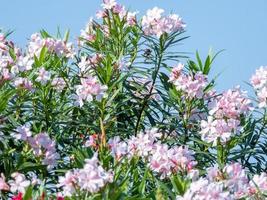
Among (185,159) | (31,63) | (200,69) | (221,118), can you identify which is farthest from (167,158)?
(200,69)

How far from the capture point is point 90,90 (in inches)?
202

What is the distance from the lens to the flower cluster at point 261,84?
19.4ft

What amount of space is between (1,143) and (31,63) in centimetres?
89

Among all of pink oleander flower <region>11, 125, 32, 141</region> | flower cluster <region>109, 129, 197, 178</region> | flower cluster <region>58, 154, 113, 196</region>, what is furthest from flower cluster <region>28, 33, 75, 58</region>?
flower cluster <region>58, 154, 113, 196</region>

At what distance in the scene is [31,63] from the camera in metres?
5.31

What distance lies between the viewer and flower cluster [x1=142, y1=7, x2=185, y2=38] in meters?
6.20

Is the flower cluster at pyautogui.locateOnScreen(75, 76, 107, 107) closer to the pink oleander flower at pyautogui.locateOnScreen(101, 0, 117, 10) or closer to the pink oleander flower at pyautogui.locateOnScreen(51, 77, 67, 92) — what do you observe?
the pink oleander flower at pyautogui.locateOnScreen(51, 77, 67, 92)

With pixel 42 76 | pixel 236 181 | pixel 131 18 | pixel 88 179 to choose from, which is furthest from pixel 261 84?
pixel 88 179

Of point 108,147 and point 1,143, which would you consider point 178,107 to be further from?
point 108,147

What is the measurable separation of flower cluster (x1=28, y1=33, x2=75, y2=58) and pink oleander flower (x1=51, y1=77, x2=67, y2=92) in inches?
12.6

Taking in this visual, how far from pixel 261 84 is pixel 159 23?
1029 mm

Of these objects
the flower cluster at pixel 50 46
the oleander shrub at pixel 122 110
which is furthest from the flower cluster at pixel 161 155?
the flower cluster at pixel 50 46

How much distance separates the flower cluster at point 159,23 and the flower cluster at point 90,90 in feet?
4.00

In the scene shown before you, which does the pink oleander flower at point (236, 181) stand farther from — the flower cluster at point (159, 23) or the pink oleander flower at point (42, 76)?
the flower cluster at point (159, 23)
